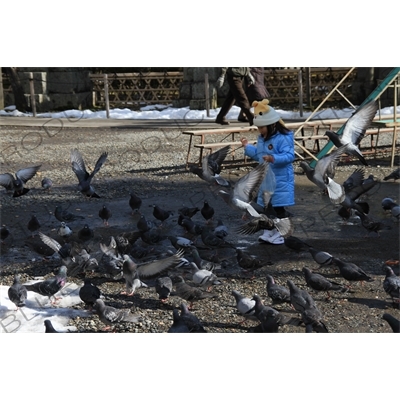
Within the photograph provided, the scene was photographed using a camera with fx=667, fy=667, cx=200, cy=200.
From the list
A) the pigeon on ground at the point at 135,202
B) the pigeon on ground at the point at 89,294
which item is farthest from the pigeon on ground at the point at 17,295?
the pigeon on ground at the point at 135,202

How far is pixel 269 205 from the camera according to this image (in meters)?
7.19

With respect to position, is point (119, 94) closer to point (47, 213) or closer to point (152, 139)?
point (152, 139)

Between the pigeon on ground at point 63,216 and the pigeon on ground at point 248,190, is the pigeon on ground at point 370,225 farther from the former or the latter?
the pigeon on ground at point 63,216

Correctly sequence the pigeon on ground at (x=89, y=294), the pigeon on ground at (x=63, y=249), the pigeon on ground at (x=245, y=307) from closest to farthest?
the pigeon on ground at (x=245, y=307), the pigeon on ground at (x=89, y=294), the pigeon on ground at (x=63, y=249)

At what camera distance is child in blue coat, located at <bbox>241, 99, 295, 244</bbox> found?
700 cm

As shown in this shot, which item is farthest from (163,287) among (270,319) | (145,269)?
(270,319)

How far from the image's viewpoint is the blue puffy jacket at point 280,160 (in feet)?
23.2

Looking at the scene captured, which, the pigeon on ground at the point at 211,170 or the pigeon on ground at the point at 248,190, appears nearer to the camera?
the pigeon on ground at the point at 248,190

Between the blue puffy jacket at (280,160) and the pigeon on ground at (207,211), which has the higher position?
the blue puffy jacket at (280,160)

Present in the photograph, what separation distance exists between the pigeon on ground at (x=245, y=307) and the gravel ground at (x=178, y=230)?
0.30ft

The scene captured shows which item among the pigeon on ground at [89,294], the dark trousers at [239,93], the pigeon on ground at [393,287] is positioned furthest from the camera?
the dark trousers at [239,93]

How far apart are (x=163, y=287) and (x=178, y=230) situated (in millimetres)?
2527

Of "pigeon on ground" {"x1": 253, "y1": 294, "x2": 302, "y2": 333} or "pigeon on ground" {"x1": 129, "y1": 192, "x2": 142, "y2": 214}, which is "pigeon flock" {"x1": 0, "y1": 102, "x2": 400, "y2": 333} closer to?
"pigeon on ground" {"x1": 253, "y1": 294, "x2": 302, "y2": 333}

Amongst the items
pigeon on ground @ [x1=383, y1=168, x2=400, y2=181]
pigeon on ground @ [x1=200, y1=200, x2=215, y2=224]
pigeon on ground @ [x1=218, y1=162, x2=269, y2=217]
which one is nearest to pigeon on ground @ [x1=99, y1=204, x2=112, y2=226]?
pigeon on ground @ [x1=200, y1=200, x2=215, y2=224]
